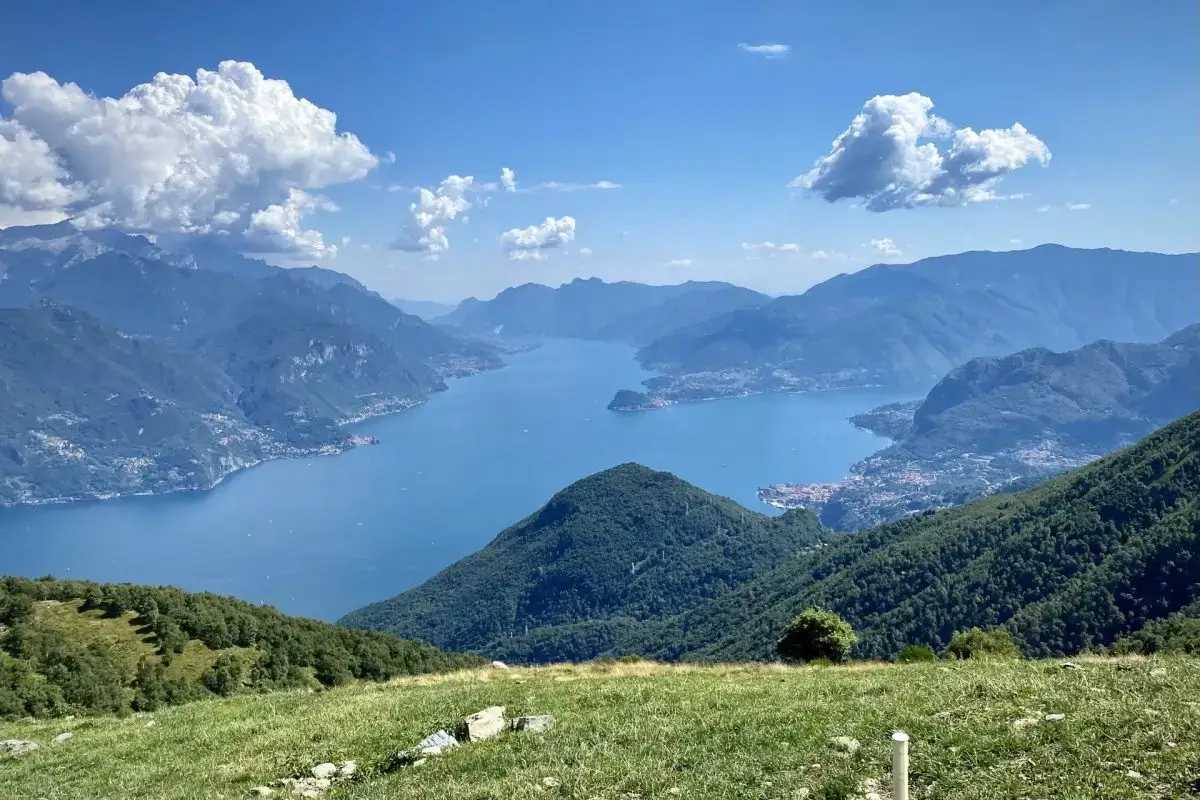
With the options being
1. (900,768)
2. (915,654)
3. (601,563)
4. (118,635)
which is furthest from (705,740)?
(601,563)

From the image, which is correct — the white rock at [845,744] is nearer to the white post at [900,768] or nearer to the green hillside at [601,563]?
the white post at [900,768]

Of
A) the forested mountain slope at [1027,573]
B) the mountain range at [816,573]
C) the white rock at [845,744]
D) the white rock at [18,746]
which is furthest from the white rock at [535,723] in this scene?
the forested mountain slope at [1027,573]

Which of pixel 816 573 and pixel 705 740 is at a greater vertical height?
pixel 705 740

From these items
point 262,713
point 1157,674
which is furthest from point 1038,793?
point 262,713

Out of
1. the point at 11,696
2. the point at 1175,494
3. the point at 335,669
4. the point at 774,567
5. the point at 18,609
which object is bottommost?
the point at 774,567

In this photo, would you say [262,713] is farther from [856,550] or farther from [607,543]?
[607,543]

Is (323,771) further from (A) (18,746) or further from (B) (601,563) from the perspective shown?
(B) (601,563)
